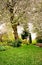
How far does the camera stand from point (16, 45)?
15641 millimetres

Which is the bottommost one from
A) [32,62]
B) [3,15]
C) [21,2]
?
[32,62]

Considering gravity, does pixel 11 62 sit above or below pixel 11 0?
below

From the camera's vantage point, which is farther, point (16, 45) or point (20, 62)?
point (16, 45)

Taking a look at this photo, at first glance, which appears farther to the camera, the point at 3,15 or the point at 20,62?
the point at 20,62

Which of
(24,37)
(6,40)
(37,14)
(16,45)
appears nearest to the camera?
(37,14)

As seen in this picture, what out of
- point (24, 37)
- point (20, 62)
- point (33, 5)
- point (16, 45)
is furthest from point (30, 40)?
point (33, 5)

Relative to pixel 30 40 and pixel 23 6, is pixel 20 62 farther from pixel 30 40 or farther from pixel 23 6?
pixel 30 40

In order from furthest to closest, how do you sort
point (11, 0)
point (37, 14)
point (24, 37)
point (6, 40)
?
point (24, 37) → point (6, 40) → point (37, 14) → point (11, 0)

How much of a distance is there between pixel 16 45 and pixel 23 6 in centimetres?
802

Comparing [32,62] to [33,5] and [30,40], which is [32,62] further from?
[30,40]

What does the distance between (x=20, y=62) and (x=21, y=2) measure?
3243 millimetres

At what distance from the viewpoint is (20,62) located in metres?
9.39

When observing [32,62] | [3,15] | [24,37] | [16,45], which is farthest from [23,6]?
[24,37]

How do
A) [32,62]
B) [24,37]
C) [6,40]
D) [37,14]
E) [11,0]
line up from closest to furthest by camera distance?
1. [11,0]
2. [37,14]
3. [32,62]
4. [6,40]
5. [24,37]
